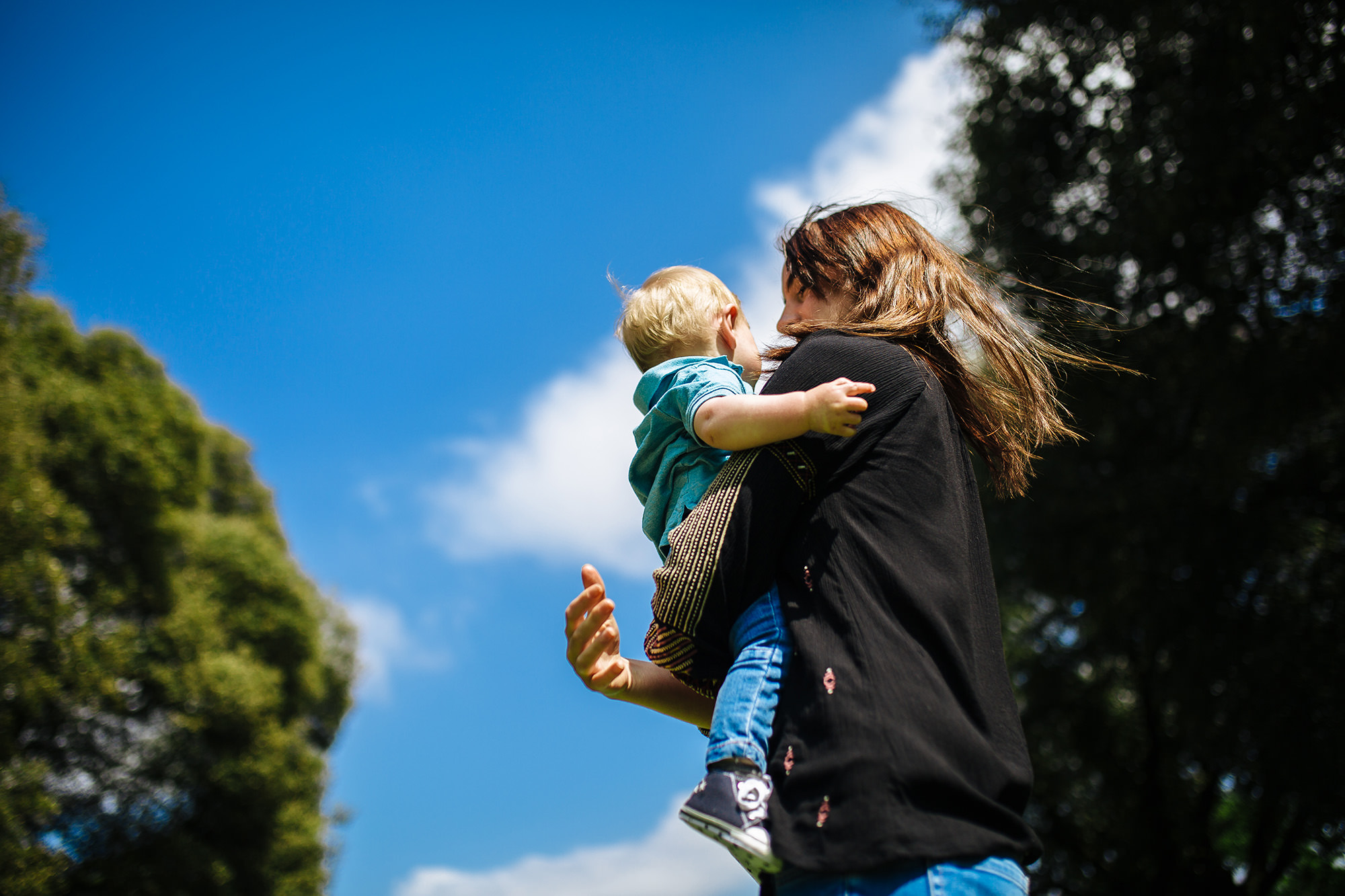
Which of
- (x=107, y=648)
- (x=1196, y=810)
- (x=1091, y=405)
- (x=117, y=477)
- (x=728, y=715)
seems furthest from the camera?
(x=117, y=477)

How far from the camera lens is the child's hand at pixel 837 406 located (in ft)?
4.68

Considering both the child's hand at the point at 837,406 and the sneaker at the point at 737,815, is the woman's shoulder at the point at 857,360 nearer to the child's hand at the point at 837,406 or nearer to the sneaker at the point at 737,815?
the child's hand at the point at 837,406

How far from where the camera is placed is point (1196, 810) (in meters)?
11.8

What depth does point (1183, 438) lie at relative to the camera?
34.5 feet

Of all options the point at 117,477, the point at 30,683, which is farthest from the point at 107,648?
the point at 117,477

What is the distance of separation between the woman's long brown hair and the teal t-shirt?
20cm

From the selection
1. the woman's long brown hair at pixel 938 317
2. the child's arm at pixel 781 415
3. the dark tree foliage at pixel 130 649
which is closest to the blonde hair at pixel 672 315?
the woman's long brown hair at pixel 938 317

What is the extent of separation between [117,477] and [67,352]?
10.2ft

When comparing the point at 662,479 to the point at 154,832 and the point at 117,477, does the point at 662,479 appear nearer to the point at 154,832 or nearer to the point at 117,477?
the point at 117,477

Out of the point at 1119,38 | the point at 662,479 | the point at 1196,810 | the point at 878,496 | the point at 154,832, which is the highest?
the point at 1119,38

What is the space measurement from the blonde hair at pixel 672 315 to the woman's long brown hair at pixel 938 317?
0.24 metres

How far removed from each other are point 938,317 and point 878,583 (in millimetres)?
656

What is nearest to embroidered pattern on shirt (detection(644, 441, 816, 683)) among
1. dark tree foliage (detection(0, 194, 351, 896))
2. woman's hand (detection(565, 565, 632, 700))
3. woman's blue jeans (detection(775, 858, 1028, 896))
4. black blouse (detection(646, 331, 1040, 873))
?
black blouse (detection(646, 331, 1040, 873))

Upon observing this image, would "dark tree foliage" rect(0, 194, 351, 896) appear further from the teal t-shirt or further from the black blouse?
the black blouse
